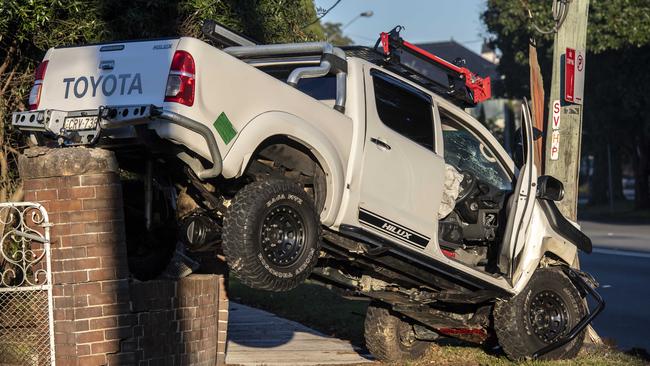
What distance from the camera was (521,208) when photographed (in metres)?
8.51

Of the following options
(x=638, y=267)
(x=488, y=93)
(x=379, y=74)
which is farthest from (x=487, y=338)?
(x=638, y=267)

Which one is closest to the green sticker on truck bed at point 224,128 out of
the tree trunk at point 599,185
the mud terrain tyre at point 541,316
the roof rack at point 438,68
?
the roof rack at point 438,68

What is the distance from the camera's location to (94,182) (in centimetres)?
727

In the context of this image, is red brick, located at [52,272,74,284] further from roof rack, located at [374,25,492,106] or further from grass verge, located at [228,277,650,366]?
grass verge, located at [228,277,650,366]

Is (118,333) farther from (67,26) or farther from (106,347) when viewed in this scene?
(67,26)

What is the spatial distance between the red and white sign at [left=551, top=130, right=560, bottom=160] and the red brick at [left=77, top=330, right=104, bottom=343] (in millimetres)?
5345

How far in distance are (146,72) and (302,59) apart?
137cm

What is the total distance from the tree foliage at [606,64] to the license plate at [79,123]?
24.2 meters

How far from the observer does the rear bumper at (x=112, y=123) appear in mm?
6445

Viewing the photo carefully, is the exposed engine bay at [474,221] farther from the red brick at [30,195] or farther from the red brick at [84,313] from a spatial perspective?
the red brick at [30,195]

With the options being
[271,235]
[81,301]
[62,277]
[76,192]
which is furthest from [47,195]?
[271,235]

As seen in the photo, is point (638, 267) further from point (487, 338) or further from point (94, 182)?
point (94, 182)

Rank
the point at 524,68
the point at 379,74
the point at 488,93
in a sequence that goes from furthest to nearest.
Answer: the point at 524,68 < the point at 488,93 < the point at 379,74

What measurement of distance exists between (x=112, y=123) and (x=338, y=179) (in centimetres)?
165
